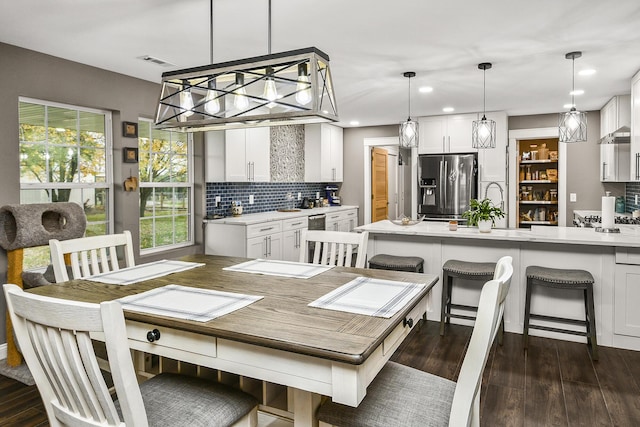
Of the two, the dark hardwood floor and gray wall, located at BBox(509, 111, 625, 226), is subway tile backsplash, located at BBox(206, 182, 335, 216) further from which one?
gray wall, located at BBox(509, 111, 625, 226)

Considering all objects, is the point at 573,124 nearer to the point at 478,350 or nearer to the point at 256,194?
the point at 478,350

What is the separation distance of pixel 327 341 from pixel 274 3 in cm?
208

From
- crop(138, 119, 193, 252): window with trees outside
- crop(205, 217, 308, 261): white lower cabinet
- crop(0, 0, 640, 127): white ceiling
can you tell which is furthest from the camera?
crop(205, 217, 308, 261): white lower cabinet

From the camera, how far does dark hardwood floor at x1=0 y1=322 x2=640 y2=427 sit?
92.7 inches

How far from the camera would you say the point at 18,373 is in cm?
295

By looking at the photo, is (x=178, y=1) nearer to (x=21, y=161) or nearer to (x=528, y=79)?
(x=21, y=161)

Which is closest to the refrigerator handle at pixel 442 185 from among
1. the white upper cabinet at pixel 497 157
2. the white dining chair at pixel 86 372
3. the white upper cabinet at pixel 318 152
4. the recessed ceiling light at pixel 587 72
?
the white upper cabinet at pixel 497 157

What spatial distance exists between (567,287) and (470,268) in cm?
69

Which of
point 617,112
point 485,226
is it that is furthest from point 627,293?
point 617,112

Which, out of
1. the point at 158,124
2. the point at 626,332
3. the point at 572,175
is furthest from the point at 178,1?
the point at 572,175

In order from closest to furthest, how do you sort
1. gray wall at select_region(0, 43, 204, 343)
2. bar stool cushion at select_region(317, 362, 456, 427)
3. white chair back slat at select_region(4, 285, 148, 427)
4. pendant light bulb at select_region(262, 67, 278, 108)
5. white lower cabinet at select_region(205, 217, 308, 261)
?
white chair back slat at select_region(4, 285, 148, 427)
bar stool cushion at select_region(317, 362, 456, 427)
pendant light bulb at select_region(262, 67, 278, 108)
gray wall at select_region(0, 43, 204, 343)
white lower cabinet at select_region(205, 217, 308, 261)

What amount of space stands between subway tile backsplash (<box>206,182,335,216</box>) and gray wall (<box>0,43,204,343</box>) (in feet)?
0.90

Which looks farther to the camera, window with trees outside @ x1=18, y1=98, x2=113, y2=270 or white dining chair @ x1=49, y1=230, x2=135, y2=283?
window with trees outside @ x1=18, y1=98, x2=113, y2=270

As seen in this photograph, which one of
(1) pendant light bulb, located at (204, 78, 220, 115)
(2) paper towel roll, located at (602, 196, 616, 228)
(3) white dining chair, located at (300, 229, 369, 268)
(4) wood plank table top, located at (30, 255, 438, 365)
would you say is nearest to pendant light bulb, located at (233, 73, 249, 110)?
(1) pendant light bulb, located at (204, 78, 220, 115)
